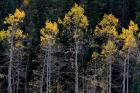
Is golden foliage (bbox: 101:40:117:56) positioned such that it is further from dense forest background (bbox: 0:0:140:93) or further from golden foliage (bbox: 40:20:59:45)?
golden foliage (bbox: 40:20:59:45)

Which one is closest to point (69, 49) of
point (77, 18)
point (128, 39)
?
point (77, 18)

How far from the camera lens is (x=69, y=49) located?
5688cm

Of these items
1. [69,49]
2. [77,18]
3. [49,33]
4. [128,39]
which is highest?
[77,18]

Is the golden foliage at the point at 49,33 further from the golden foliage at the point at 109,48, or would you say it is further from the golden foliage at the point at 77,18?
the golden foliage at the point at 109,48

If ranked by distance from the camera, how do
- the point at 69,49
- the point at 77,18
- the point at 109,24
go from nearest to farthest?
1. the point at 77,18
2. the point at 109,24
3. the point at 69,49

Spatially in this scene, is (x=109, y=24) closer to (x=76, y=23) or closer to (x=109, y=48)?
(x=109, y=48)

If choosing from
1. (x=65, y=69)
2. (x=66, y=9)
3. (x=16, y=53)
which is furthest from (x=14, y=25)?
(x=66, y=9)

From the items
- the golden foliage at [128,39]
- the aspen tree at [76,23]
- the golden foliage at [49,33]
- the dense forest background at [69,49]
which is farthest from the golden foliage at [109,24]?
the golden foliage at [49,33]

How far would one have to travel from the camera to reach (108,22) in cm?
5375

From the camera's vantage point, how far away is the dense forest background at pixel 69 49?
53.3m

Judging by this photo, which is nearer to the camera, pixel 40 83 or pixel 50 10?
pixel 40 83

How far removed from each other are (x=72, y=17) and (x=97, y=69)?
20.9ft

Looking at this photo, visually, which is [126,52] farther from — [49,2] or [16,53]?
[49,2]

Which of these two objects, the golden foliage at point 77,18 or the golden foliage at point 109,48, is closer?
the golden foliage at point 77,18
